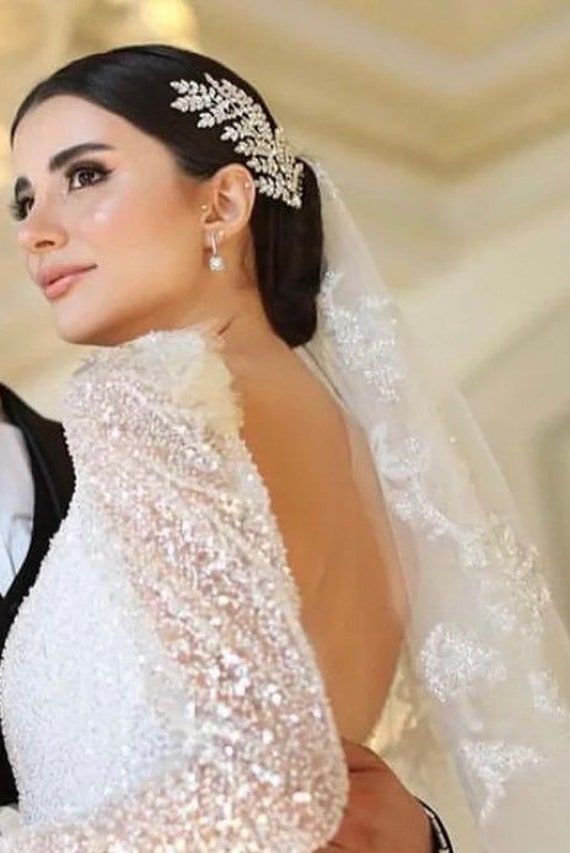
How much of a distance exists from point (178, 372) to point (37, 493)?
1.28ft

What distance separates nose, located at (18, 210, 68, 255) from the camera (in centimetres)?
145

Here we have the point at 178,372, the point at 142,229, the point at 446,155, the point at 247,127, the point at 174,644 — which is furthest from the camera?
the point at 446,155

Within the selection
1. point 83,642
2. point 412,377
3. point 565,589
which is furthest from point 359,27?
point 83,642

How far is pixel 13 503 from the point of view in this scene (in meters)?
1.56

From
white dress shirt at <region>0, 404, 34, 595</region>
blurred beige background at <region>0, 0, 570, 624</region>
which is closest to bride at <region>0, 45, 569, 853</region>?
white dress shirt at <region>0, 404, 34, 595</region>

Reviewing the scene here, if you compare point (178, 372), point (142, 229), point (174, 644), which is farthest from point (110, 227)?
point (174, 644)

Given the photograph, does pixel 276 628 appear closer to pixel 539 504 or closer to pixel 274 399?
pixel 274 399

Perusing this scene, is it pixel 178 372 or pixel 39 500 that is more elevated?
pixel 178 372

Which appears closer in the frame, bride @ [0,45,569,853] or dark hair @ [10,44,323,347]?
bride @ [0,45,569,853]

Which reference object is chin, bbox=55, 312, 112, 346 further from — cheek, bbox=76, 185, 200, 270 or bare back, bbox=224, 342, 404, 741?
bare back, bbox=224, 342, 404, 741

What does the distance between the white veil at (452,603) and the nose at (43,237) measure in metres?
Result: 0.28

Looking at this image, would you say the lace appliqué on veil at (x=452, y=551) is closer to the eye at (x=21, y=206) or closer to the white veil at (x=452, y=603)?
the white veil at (x=452, y=603)

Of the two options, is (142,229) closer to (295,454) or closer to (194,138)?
(194,138)

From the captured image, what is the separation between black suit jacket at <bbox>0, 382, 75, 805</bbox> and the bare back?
305 millimetres
